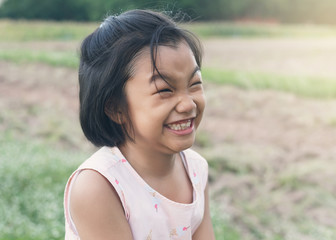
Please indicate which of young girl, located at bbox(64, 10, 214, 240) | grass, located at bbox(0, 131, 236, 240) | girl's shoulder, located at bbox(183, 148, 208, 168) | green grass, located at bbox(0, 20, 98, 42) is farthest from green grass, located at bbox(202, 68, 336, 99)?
young girl, located at bbox(64, 10, 214, 240)

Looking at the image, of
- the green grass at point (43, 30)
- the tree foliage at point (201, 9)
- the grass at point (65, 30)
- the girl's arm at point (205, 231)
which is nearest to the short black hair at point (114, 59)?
the girl's arm at point (205, 231)

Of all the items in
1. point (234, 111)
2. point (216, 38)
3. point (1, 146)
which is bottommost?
point (1, 146)

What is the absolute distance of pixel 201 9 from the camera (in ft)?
17.8

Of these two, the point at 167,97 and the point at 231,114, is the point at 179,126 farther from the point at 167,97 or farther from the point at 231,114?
the point at 231,114

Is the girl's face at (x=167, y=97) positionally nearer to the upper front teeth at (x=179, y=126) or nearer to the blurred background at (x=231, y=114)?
the upper front teeth at (x=179, y=126)

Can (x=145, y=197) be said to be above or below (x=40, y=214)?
above

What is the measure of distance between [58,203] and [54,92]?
2180 mm

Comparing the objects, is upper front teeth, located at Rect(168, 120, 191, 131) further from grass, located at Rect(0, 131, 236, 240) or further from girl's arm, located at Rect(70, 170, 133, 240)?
grass, located at Rect(0, 131, 236, 240)

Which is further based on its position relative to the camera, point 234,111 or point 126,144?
point 234,111

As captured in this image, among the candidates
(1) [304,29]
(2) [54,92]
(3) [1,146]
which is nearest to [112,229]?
(3) [1,146]

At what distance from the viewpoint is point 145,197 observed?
5.19 feet

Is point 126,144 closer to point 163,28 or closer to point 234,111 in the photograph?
point 163,28

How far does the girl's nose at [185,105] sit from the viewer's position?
147 cm

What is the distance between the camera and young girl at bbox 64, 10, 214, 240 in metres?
1.48
